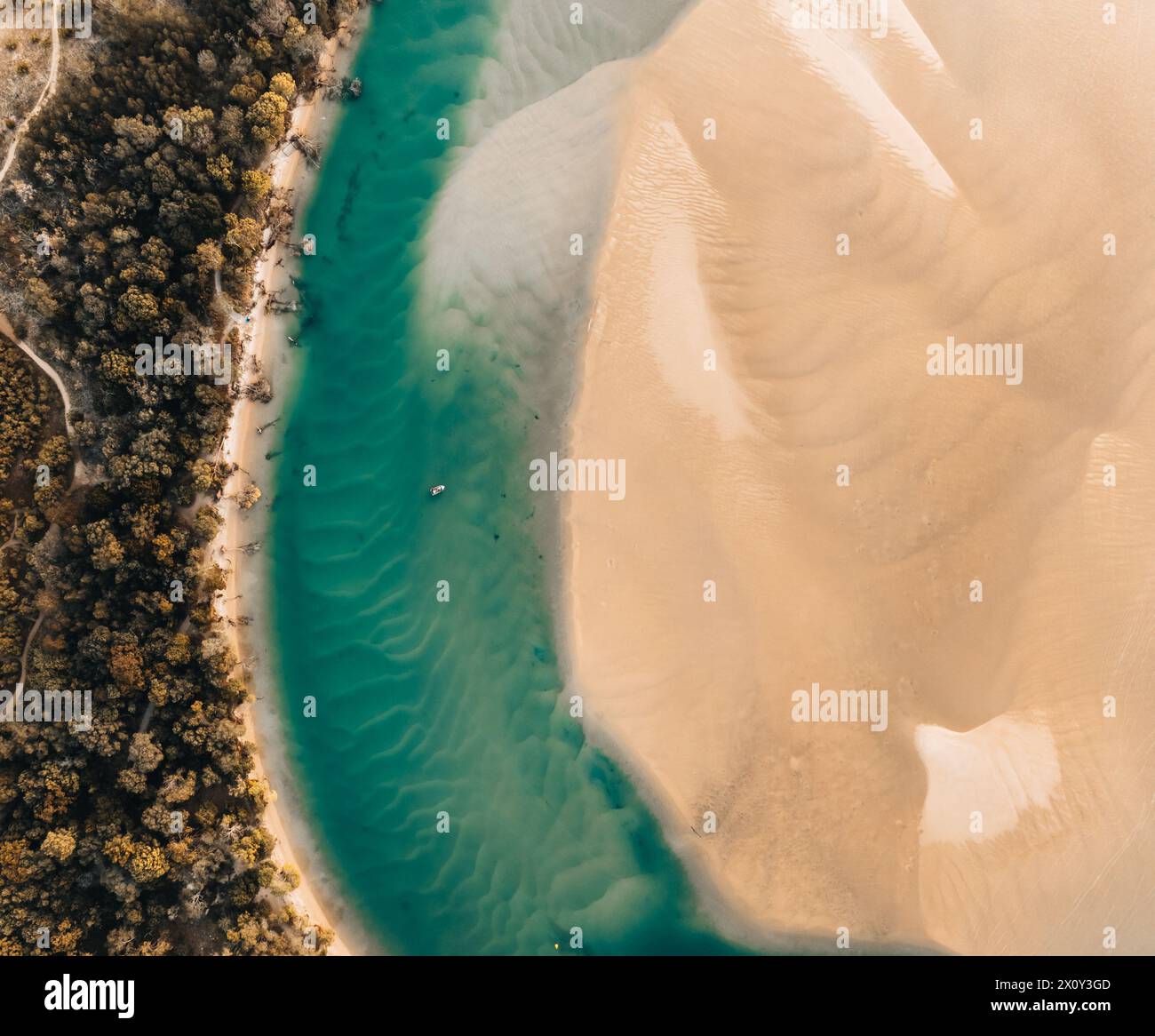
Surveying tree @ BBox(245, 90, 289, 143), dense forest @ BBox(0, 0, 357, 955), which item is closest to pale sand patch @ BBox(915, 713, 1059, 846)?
dense forest @ BBox(0, 0, 357, 955)

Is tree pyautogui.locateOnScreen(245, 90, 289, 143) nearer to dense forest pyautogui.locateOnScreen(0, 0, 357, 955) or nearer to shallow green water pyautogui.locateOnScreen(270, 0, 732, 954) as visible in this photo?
dense forest pyautogui.locateOnScreen(0, 0, 357, 955)

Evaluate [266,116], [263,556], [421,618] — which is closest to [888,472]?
[421,618]

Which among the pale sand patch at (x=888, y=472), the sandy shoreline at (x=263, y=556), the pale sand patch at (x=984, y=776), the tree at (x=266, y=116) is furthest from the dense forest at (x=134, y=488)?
the pale sand patch at (x=984, y=776)

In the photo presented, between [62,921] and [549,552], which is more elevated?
[549,552]

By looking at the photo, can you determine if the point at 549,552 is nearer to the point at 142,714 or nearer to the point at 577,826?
the point at 577,826

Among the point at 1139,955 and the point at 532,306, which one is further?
the point at 532,306

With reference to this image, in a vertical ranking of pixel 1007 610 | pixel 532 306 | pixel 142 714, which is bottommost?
pixel 142 714
